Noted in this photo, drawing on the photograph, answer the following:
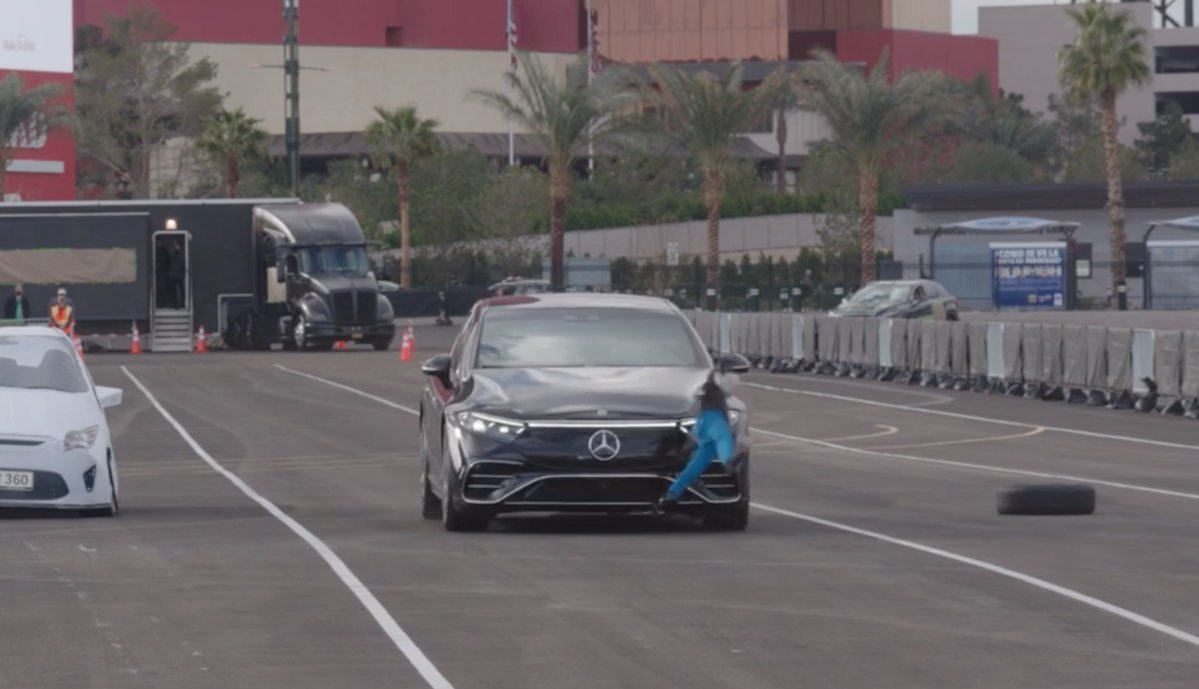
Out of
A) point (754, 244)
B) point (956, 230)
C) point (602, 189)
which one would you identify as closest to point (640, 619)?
point (956, 230)

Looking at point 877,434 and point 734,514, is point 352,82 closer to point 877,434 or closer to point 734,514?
point 877,434

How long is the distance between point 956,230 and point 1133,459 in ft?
159

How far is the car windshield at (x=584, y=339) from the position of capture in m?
15.0

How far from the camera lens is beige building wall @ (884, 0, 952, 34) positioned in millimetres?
129125

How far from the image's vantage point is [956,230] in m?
70.6

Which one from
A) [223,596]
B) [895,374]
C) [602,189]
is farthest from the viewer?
[602,189]

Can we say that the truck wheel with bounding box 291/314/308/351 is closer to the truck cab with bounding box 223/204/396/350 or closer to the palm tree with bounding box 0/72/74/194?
the truck cab with bounding box 223/204/396/350

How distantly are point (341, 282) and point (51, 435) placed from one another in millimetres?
40527

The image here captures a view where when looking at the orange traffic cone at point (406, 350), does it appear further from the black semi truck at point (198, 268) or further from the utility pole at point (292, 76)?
the utility pole at point (292, 76)

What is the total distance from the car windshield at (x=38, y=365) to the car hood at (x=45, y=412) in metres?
0.16

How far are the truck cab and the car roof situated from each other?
1559 inches

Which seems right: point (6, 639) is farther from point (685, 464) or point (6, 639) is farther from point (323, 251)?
point (323, 251)

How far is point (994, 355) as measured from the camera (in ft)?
118

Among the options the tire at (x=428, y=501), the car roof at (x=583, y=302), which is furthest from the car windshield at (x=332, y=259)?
the tire at (x=428, y=501)
